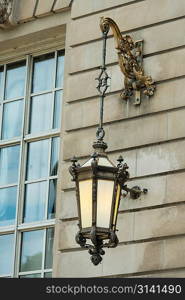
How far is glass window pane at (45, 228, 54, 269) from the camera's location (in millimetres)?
17219

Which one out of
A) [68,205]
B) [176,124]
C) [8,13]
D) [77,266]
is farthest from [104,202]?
A: [8,13]

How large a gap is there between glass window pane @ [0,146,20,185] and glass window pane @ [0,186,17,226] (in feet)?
0.49

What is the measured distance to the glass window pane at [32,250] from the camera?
17.4 metres

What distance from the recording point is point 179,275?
49.3 ft

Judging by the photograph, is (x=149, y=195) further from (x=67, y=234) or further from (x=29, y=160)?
(x=29, y=160)

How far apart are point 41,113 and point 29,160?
718 mm

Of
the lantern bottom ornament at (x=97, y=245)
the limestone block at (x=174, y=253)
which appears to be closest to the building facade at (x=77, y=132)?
the limestone block at (x=174, y=253)

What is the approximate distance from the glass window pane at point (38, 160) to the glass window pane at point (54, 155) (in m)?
0.10

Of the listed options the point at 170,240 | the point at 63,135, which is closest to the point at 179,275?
the point at 170,240

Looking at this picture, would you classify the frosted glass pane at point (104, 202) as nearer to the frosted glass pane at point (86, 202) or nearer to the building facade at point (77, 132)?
the frosted glass pane at point (86, 202)

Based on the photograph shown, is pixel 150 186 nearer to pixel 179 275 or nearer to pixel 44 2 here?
pixel 179 275

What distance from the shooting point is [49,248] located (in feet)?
56.9

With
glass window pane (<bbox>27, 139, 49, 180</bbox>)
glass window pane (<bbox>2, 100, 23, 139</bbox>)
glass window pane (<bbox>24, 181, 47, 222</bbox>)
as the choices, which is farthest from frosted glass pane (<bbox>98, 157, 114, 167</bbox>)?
glass window pane (<bbox>2, 100, 23, 139</bbox>)

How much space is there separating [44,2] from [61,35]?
55 centimetres
